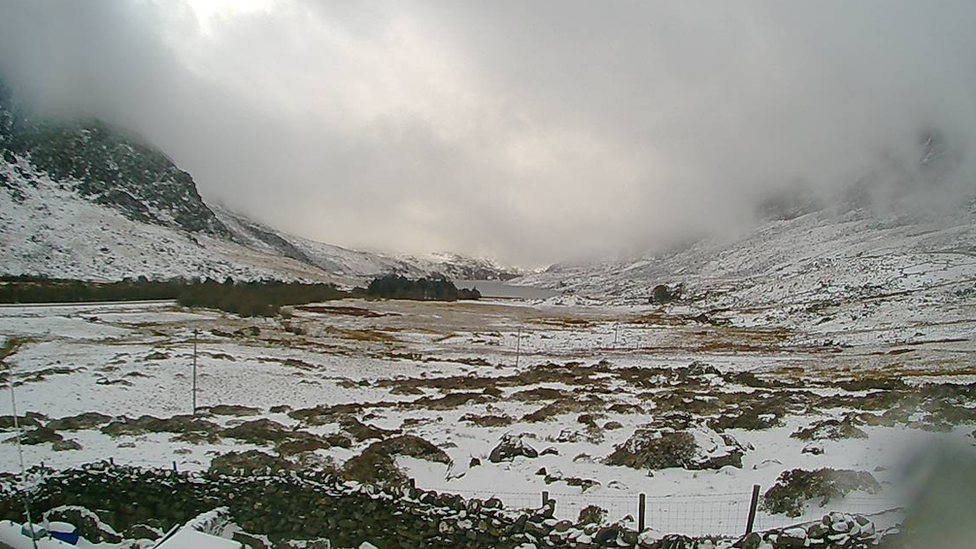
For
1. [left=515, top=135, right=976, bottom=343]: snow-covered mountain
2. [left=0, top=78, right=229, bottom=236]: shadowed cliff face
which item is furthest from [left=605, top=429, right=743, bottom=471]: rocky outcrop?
[left=0, top=78, right=229, bottom=236]: shadowed cliff face

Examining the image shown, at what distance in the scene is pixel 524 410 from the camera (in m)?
29.5

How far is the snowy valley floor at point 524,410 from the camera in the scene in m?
17.1

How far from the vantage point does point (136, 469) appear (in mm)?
16812

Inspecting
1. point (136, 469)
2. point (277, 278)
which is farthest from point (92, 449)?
point (277, 278)

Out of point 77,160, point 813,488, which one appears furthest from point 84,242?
point 813,488

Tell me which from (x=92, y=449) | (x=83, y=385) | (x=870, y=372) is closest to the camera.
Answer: (x=92, y=449)

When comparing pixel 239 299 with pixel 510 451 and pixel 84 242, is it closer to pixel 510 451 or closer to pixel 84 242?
pixel 84 242

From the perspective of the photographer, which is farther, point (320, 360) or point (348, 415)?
point (320, 360)

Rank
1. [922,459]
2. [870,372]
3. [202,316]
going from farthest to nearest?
[202,316] → [870,372] → [922,459]

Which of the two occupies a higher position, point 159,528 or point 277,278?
point 277,278

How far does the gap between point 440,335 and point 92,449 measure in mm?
54254

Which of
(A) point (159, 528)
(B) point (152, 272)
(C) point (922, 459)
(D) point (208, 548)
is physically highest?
(B) point (152, 272)

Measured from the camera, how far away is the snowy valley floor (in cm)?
1709

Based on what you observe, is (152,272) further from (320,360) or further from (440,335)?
(320,360)
